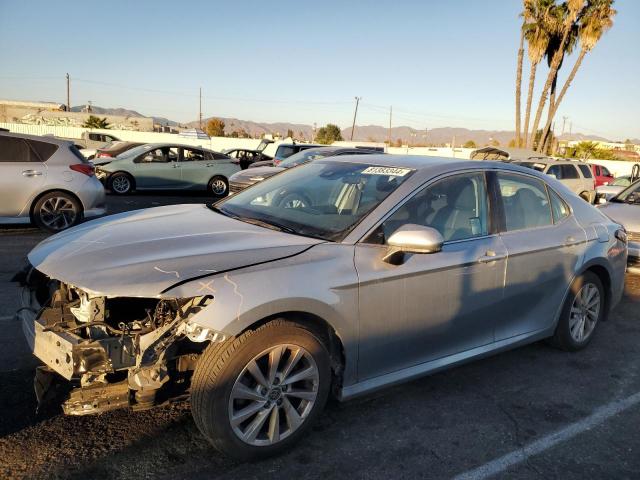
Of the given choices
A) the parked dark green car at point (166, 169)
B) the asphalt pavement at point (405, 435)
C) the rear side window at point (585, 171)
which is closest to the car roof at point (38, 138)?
the asphalt pavement at point (405, 435)

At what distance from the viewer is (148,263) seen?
2748 millimetres

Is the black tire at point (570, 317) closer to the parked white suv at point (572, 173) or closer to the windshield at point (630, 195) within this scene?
the windshield at point (630, 195)

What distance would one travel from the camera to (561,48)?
30.5 m

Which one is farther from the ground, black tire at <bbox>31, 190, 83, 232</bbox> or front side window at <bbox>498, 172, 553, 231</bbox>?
front side window at <bbox>498, 172, 553, 231</bbox>

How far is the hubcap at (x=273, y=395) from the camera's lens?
8.98 ft

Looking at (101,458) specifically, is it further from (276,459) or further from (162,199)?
(162,199)

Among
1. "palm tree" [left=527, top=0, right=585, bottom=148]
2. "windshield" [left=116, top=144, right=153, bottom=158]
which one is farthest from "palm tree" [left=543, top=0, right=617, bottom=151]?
"windshield" [left=116, top=144, right=153, bottom=158]

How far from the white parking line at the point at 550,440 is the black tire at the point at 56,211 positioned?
24.6ft

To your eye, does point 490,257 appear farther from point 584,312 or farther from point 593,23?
point 593,23

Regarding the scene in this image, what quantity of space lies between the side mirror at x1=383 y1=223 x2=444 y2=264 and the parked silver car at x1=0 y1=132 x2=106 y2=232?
696 centimetres

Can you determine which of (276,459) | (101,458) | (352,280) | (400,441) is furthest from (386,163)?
(101,458)

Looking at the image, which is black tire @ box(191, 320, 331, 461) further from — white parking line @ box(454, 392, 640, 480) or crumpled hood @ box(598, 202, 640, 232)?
crumpled hood @ box(598, 202, 640, 232)

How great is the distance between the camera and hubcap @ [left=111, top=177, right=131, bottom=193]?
50.1ft

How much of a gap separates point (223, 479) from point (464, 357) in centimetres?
179
